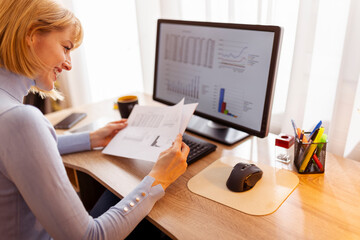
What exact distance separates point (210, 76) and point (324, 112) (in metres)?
0.47

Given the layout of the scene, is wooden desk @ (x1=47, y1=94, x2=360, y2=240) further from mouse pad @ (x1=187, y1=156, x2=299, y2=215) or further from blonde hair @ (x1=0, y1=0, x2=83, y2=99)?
blonde hair @ (x1=0, y1=0, x2=83, y2=99)

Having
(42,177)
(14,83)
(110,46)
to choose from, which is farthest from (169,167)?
(110,46)

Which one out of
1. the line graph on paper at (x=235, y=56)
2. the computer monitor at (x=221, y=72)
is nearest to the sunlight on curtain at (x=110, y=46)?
the computer monitor at (x=221, y=72)

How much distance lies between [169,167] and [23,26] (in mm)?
498

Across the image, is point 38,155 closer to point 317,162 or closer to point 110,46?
point 317,162

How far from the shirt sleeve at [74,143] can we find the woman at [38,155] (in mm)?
304

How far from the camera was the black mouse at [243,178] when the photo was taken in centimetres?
82

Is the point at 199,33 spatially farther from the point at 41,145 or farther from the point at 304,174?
the point at 41,145

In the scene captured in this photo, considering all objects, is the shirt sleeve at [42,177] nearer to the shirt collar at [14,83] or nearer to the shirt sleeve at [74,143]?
the shirt collar at [14,83]

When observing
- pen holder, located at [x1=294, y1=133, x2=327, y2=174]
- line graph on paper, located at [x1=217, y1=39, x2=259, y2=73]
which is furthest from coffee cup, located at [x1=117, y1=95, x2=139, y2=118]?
pen holder, located at [x1=294, y1=133, x2=327, y2=174]

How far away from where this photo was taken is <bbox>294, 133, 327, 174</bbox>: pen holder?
2.86ft

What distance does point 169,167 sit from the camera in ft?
2.84

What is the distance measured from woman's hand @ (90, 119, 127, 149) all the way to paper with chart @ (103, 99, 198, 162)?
3 centimetres

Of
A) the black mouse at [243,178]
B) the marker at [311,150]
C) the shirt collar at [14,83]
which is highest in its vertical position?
the shirt collar at [14,83]
